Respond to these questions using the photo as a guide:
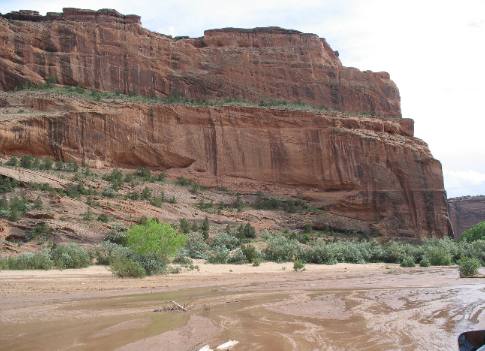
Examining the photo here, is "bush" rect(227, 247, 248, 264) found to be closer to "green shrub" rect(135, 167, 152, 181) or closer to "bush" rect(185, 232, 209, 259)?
"bush" rect(185, 232, 209, 259)

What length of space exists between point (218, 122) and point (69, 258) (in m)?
32.8

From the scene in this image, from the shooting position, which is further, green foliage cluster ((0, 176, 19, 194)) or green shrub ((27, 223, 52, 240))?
green foliage cluster ((0, 176, 19, 194))

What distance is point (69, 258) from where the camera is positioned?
20.5 meters

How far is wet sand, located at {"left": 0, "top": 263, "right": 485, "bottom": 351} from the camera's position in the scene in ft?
24.4

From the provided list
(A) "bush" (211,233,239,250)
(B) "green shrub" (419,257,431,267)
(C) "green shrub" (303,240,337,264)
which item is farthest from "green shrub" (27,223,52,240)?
(B) "green shrub" (419,257,431,267)

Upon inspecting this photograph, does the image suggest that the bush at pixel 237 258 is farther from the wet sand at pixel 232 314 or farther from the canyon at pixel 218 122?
the canyon at pixel 218 122

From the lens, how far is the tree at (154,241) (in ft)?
65.1

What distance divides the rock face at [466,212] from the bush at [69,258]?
78876 mm

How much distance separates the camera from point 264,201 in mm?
47062

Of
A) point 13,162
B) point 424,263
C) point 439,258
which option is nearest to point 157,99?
point 13,162

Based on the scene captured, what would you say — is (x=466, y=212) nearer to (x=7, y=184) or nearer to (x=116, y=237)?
(x=116, y=237)

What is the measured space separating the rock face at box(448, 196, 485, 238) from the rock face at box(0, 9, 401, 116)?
34.3 m

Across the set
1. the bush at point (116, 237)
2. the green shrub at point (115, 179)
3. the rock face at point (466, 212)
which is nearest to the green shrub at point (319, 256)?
the bush at point (116, 237)

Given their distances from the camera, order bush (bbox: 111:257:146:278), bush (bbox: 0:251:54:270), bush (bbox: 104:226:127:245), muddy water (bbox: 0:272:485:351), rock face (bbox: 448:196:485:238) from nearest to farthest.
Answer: muddy water (bbox: 0:272:485:351) < bush (bbox: 111:257:146:278) < bush (bbox: 0:251:54:270) < bush (bbox: 104:226:127:245) < rock face (bbox: 448:196:485:238)
